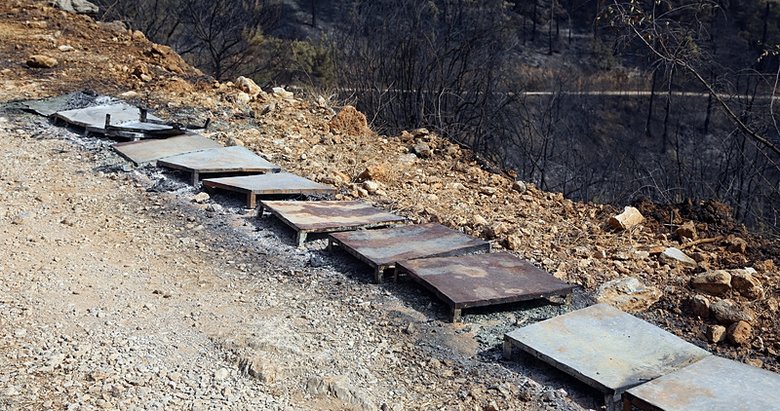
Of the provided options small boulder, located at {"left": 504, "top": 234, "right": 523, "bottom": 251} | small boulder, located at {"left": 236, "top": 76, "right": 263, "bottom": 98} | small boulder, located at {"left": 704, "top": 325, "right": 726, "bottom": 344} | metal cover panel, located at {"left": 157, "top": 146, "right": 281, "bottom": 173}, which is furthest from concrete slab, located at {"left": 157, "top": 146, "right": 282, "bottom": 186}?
small boulder, located at {"left": 704, "top": 325, "right": 726, "bottom": 344}

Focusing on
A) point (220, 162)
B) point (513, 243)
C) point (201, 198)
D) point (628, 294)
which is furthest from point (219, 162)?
point (628, 294)

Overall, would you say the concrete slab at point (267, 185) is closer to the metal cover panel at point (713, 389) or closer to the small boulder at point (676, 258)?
the small boulder at point (676, 258)

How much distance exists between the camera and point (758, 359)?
3.28 metres

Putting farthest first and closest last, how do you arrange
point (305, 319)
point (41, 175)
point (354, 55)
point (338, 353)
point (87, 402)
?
1. point (354, 55)
2. point (41, 175)
3. point (305, 319)
4. point (338, 353)
5. point (87, 402)

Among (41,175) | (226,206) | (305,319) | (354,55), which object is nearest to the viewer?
(305,319)

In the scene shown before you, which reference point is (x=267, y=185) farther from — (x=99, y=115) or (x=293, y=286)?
(x=99, y=115)

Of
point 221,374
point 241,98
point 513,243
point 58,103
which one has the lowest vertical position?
point 221,374

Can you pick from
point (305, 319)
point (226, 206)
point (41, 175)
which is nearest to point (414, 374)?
point (305, 319)

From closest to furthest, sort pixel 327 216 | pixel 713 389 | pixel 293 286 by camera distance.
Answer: pixel 713 389 < pixel 293 286 < pixel 327 216

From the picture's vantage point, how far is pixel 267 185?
489cm

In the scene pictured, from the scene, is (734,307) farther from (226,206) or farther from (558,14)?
(558,14)

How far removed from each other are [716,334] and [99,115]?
498 cm

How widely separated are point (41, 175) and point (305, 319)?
269cm

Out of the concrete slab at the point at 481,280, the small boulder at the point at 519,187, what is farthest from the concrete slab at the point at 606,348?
the small boulder at the point at 519,187
